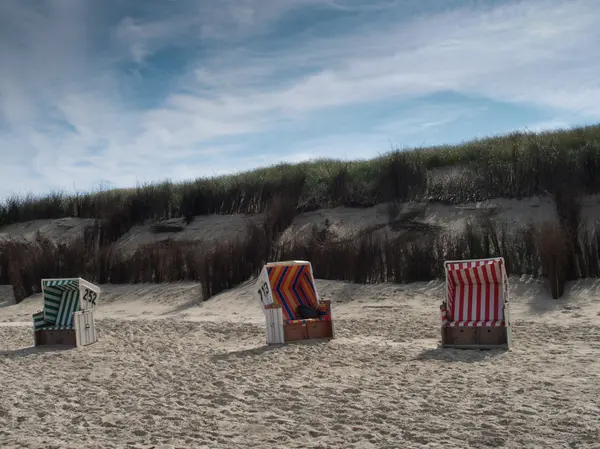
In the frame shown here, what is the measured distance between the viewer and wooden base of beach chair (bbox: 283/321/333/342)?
31.0 ft

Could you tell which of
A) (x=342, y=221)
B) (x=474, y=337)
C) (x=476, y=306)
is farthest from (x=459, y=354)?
(x=342, y=221)

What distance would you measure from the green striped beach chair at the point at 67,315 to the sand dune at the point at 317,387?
13.2 inches

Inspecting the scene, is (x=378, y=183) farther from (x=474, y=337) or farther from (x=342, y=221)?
(x=474, y=337)

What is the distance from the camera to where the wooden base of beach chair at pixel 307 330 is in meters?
9.46

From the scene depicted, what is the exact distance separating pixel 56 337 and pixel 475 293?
20.3ft

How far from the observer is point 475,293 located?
359 inches

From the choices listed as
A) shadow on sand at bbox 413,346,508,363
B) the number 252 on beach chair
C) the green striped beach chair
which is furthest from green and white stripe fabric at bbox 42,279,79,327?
shadow on sand at bbox 413,346,508,363

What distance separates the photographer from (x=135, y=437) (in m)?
5.12

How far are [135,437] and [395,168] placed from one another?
50.2 feet

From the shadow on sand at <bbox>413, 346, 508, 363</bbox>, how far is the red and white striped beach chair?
0.19m

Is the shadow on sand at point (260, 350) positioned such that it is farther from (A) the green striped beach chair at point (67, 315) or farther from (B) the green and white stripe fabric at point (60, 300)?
(B) the green and white stripe fabric at point (60, 300)

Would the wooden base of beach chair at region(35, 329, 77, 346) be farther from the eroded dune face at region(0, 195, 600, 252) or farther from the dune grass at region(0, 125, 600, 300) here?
the eroded dune face at region(0, 195, 600, 252)

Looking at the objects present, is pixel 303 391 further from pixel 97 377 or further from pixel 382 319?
pixel 382 319

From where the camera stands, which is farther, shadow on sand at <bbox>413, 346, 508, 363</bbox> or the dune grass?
the dune grass
